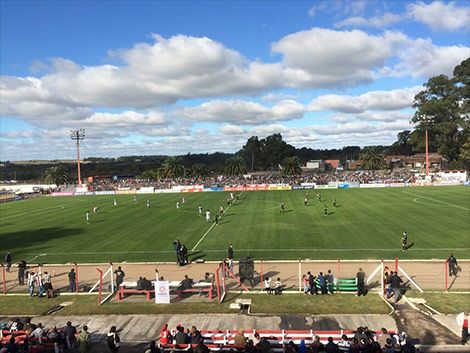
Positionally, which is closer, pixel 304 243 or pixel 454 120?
pixel 304 243

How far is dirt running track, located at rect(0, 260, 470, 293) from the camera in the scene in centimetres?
2181

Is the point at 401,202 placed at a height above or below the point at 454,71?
below

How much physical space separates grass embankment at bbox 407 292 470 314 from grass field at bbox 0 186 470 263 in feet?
26.1

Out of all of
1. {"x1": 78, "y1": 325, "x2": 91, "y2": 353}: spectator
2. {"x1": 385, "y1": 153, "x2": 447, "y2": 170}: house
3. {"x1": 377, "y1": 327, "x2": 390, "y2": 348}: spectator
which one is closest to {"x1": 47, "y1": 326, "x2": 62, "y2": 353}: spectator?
{"x1": 78, "y1": 325, "x2": 91, "y2": 353}: spectator

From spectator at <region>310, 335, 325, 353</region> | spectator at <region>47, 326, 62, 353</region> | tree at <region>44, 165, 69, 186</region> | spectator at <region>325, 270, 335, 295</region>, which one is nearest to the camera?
spectator at <region>310, 335, 325, 353</region>

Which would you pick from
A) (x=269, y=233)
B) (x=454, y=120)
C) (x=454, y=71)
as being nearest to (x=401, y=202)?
(x=269, y=233)

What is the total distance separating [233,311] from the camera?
57.6 feet

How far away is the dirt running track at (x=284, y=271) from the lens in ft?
71.6

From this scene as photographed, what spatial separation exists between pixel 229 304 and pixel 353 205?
36923 mm

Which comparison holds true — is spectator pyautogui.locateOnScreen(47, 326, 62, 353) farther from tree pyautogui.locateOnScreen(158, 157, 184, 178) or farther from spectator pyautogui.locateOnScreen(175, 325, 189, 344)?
tree pyautogui.locateOnScreen(158, 157, 184, 178)

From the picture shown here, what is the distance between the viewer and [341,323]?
52.3 ft

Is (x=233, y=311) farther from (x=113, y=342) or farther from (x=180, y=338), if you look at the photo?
(x=113, y=342)

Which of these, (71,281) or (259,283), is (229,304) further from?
(71,281)

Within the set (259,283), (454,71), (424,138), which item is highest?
(454,71)
